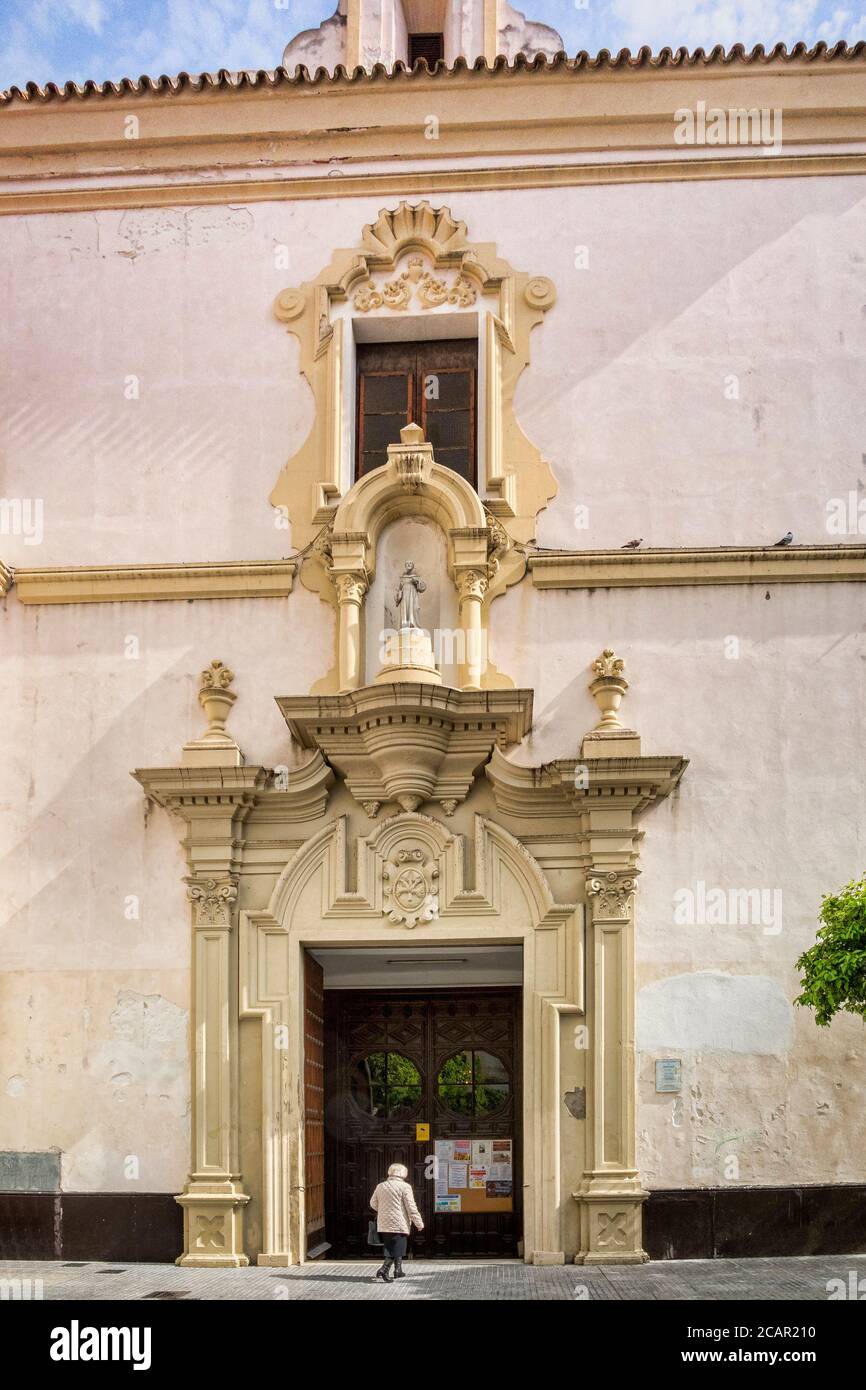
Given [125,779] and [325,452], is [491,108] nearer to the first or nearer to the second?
[325,452]

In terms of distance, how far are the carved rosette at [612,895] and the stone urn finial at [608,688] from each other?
1.36 meters

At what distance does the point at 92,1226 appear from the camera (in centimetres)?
1492

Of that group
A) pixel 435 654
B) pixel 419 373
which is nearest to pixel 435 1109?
pixel 435 654

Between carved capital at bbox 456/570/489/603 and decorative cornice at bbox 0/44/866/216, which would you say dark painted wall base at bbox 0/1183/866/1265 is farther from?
decorative cornice at bbox 0/44/866/216

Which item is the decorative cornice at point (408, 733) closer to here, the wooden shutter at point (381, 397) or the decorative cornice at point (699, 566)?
the decorative cornice at point (699, 566)

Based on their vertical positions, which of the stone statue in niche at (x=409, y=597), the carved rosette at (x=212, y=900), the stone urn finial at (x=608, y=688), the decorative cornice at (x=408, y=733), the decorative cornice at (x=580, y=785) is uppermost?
the stone statue in niche at (x=409, y=597)

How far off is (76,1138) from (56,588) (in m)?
5.27

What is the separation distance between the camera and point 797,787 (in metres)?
15.4

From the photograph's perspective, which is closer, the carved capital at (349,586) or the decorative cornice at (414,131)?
the carved capital at (349,586)

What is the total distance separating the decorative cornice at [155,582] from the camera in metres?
16.1

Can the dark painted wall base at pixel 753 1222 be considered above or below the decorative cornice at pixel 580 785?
below

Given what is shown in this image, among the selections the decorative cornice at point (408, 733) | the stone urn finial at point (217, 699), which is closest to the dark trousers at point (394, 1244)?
the decorative cornice at point (408, 733)

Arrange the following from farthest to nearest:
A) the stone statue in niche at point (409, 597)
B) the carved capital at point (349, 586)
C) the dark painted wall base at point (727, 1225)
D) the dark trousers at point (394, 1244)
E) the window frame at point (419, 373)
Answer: the window frame at point (419, 373), the carved capital at point (349, 586), the stone statue in niche at point (409, 597), the dark painted wall base at point (727, 1225), the dark trousers at point (394, 1244)

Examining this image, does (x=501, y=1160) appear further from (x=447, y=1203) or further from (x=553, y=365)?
(x=553, y=365)
